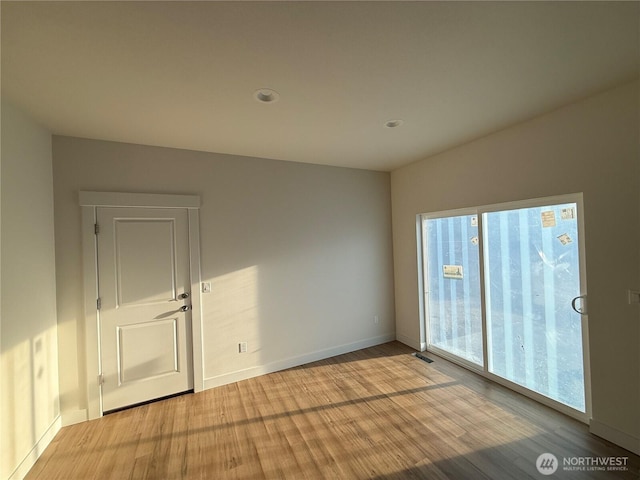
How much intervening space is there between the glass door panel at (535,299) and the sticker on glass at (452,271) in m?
0.37

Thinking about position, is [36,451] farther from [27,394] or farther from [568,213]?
[568,213]

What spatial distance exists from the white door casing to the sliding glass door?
3067 mm

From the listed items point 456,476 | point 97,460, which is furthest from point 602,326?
point 97,460

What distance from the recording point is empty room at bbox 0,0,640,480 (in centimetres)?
148

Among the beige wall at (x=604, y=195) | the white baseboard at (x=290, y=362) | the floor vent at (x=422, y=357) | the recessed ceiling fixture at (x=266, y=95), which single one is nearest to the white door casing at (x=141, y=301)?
the white baseboard at (x=290, y=362)

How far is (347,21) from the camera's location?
1310mm

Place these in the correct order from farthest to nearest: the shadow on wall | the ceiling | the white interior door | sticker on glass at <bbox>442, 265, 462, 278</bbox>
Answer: sticker on glass at <bbox>442, 265, 462, 278</bbox>, the white interior door, the shadow on wall, the ceiling

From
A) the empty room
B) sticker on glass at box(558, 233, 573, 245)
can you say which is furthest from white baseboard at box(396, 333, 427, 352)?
sticker on glass at box(558, 233, 573, 245)

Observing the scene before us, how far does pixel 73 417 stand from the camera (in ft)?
8.12

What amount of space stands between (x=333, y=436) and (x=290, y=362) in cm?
134

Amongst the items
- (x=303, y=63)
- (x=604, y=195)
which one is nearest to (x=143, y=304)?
(x=303, y=63)

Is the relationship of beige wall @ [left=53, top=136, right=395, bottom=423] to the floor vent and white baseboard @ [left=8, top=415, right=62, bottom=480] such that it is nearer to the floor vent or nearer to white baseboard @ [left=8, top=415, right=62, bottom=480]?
white baseboard @ [left=8, top=415, right=62, bottom=480]

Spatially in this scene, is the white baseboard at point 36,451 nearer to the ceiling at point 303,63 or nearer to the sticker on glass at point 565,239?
the ceiling at point 303,63

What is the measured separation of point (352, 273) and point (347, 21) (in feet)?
10.1
